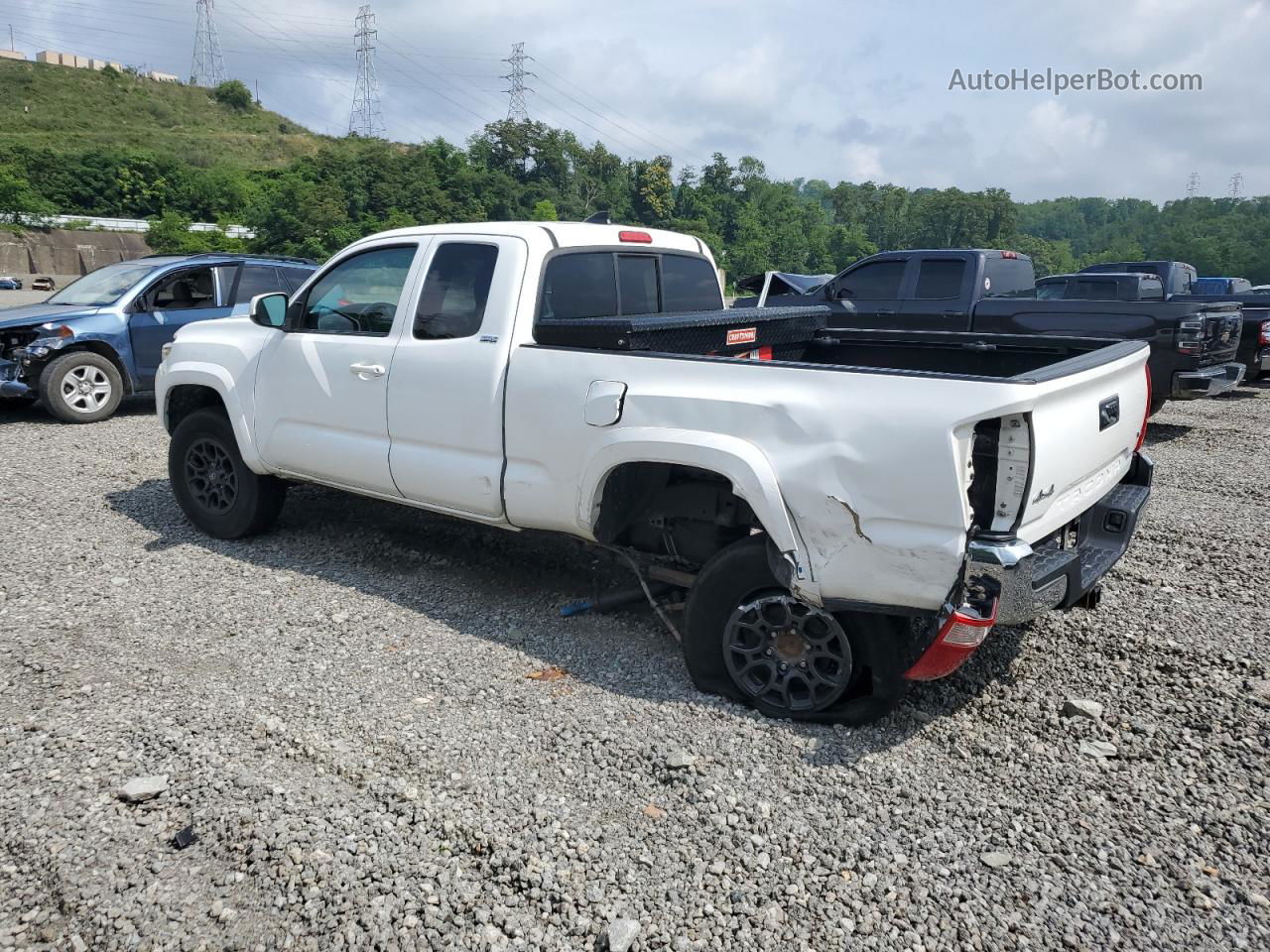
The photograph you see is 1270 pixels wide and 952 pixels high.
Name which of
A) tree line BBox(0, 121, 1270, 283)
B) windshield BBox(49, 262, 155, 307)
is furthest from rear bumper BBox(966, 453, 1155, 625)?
tree line BBox(0, 121, 1270, 283)

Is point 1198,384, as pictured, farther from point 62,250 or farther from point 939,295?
point 62,250

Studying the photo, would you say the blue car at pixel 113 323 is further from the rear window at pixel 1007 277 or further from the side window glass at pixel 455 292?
the rear window at pixel 1007 277

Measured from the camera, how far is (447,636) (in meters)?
4.46

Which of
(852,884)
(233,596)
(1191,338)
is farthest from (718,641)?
(1191,338)

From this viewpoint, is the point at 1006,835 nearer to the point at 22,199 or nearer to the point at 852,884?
→ the point at 852,884

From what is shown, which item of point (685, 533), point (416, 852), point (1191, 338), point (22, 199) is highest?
point (22, 199)

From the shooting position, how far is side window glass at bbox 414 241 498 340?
445 cm

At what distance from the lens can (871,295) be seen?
1171cm

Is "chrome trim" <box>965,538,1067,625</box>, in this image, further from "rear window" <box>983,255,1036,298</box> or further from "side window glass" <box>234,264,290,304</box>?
"side window glass" <box>234,264,290,304</box>

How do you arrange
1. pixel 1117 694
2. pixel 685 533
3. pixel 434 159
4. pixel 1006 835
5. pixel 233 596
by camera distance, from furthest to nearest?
1. pixel 434 159
2. pixel 233 596
3. pixel 685 533
4. pixel 1117 694
5. pixel 1006 835

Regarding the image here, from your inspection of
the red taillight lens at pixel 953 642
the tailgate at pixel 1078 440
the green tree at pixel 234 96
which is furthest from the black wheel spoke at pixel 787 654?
the green tree at pixel 234 96

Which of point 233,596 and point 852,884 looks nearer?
point 852,884

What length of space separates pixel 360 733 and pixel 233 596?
1.79 meters

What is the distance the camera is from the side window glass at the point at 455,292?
4.45 metres
